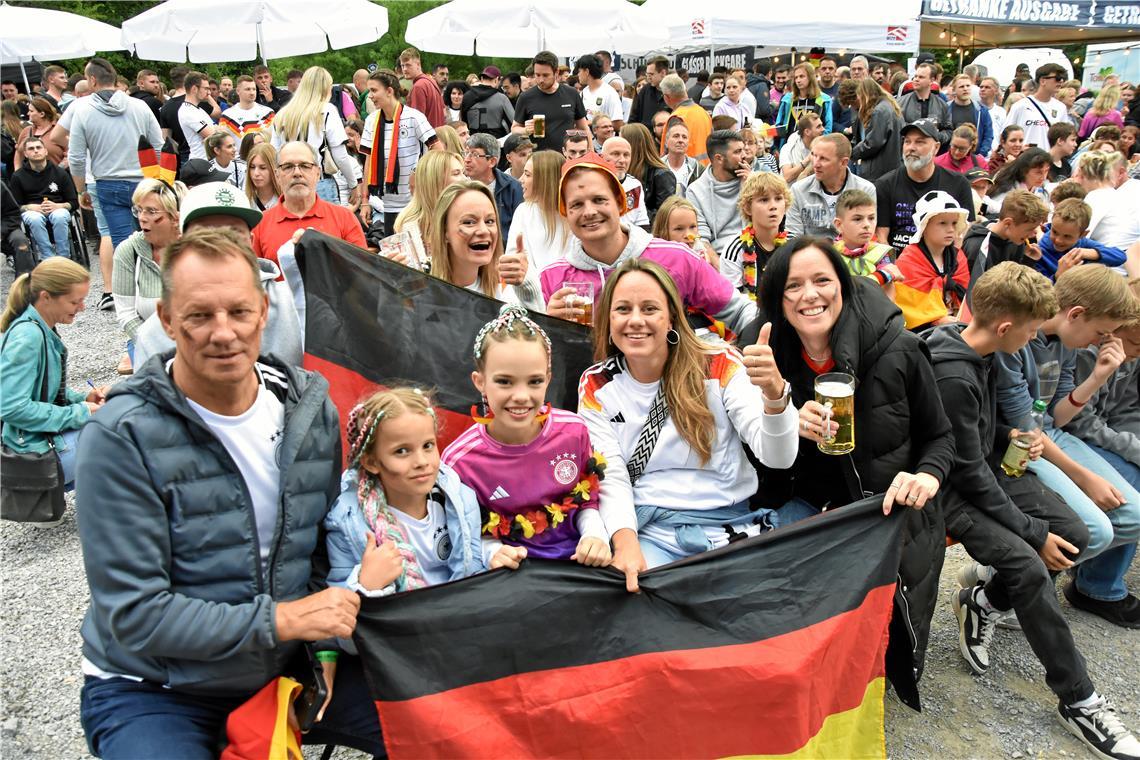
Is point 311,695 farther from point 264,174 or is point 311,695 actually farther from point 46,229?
point 46,229

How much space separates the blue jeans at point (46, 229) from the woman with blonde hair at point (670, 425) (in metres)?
10.7

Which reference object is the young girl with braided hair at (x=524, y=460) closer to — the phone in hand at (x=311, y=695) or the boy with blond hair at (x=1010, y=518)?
the phone in hand at (x=311, y=695)

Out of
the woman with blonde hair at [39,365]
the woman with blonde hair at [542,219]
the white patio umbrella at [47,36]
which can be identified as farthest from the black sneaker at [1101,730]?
the white patio umbrella at [47,36]

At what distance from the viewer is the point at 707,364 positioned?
3426mm

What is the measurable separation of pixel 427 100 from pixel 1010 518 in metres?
9.88

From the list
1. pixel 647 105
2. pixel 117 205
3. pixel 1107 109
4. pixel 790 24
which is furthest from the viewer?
pixel 790 24

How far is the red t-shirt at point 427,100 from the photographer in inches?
462

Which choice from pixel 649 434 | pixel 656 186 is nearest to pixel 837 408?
pixel 649 434

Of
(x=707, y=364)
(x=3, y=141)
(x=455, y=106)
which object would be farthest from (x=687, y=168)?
(x=3, y=141)

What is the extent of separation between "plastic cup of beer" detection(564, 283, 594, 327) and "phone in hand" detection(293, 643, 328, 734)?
1.93 meters

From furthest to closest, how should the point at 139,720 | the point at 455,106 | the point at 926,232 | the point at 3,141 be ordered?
the point at 455,106 → the point at 3,141 → the point at 926,232 → the point at 139,720

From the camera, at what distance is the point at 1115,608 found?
4445 mm

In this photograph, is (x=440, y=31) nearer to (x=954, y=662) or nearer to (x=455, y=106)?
(x=455, y=106)

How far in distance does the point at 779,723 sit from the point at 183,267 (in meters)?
2.23
